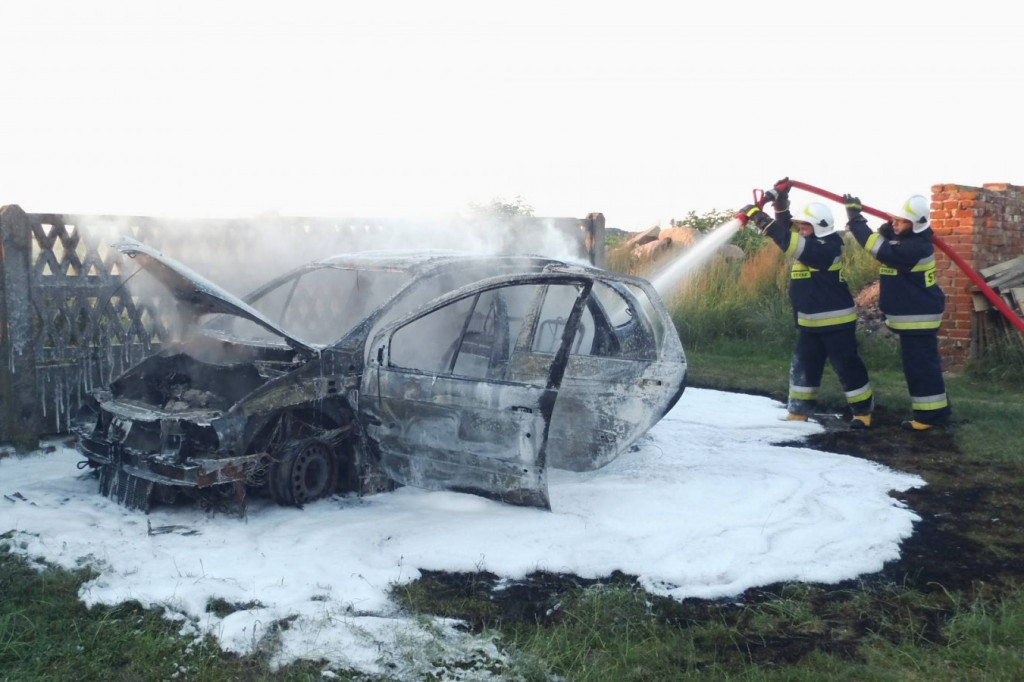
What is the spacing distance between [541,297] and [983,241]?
749 cm

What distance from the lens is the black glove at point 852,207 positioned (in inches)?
313

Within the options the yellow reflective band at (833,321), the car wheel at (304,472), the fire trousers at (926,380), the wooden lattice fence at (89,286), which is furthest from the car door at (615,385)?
the wooden lattice fence at (89,286)

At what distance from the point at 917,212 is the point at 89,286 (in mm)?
7092

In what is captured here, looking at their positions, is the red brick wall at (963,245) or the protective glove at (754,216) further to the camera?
the red brick wall at (963,245)

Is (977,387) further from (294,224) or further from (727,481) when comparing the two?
(294,224)

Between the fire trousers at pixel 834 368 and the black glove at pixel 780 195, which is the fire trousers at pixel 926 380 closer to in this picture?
the fire trousers at pixel 834 368

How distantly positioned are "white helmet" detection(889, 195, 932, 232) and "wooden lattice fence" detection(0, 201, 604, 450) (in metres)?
5.05

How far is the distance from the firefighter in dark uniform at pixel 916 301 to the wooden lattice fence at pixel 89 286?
196 inches

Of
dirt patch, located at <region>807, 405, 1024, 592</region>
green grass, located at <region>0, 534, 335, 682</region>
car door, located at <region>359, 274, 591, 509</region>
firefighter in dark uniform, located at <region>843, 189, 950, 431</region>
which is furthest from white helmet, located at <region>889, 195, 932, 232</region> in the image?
green grass, located at <region>0, 534, 335, 682</region>

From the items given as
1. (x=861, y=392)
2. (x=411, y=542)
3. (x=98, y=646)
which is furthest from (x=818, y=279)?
(x=98, y=646)

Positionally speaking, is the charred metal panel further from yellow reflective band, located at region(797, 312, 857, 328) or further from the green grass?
yellow reflective band, located at region(797, 312, 857, 328)

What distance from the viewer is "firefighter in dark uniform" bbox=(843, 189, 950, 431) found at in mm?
7645

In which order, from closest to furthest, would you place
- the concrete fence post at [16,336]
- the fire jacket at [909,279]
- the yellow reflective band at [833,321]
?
the concrete fence post at [16,336] → the fire jacket at [909,279] → the yellow reflective band at [833,321]

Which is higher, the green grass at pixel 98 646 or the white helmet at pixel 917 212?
the white helmet at pixel 917 212
